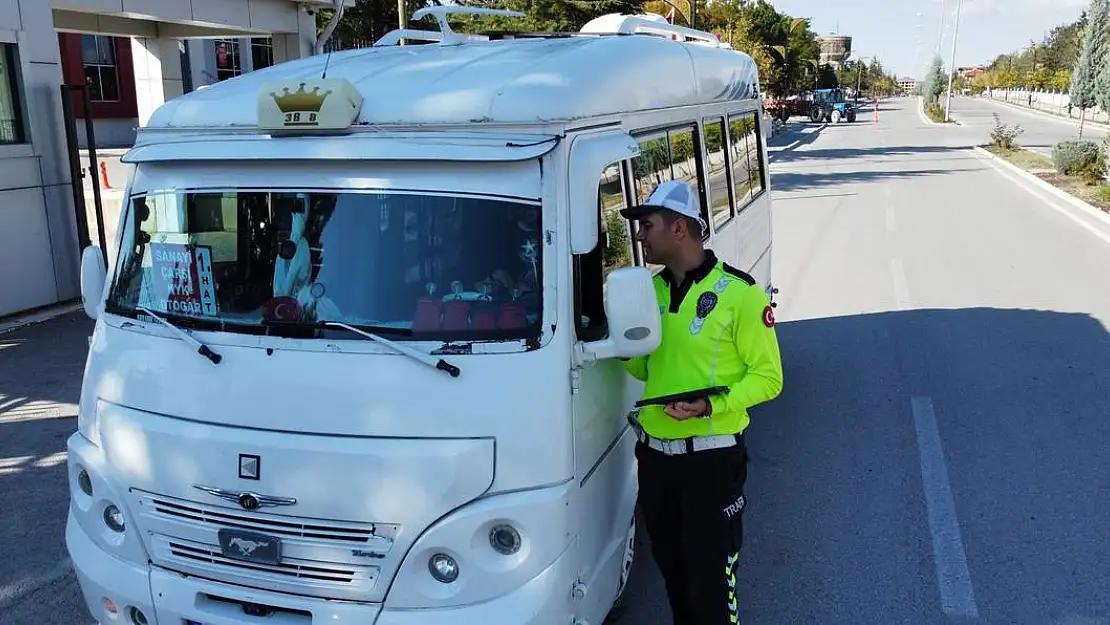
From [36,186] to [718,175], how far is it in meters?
8.48

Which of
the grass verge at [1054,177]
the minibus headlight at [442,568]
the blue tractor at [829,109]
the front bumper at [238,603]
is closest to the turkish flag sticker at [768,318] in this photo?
the front bumper at [238,603]

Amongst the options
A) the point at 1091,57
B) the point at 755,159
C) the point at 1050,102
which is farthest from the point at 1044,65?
the point at 755,159

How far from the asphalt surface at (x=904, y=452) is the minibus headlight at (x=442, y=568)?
1.63 meters

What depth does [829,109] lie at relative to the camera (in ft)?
185

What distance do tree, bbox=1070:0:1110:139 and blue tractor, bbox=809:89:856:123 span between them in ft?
73.6

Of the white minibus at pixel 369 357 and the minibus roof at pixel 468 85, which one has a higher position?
the minibus roof at pixel 468 85

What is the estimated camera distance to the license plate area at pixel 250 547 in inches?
115

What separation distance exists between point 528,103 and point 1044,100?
304ft

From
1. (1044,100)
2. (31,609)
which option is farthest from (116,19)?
(1044,100)

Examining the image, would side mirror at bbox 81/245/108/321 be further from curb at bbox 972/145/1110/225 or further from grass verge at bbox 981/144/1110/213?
grass verge at bbox 981/144/1110/213

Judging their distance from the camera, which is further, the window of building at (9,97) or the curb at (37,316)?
the window of building at (9,97)

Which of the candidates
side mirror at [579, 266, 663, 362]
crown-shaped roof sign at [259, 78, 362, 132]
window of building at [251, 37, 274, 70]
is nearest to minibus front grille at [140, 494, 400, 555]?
side mirror at [579, 266, 663, 362]

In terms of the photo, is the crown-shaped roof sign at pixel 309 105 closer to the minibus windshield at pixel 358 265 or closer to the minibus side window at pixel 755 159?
the minibus windshield at pixel 358 265

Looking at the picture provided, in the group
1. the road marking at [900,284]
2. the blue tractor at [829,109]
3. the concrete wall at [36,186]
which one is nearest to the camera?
the concrete wall at [36,186]
